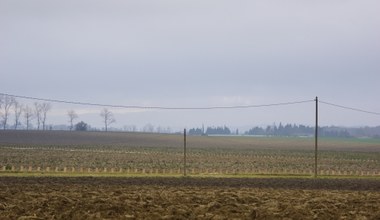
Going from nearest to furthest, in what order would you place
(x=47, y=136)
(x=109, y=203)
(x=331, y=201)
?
(x=109, y=203) → (x=331, y=201) → (x=47, y=136)

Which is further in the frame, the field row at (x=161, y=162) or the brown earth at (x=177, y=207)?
the field row at (x=161, y=162)

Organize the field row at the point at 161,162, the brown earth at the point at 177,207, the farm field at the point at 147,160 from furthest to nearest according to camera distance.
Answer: the field row at the point at 161,162, the farm field at the point at 147,160, the brown earth at the point at 177,207

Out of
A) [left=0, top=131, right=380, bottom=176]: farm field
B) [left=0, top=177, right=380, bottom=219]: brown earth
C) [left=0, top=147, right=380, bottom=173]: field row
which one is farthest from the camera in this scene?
[left=0, top=147, right=380, bottom=173]: field row

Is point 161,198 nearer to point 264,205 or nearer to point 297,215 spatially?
point 264,205

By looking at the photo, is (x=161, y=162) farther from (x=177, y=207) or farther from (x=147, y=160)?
(x=177, y=207)

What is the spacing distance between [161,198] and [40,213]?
6.12m

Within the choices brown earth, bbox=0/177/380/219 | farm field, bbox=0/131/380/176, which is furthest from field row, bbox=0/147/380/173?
brown earth, bbox=0/177/380/219

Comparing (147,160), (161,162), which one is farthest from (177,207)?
(147,160)

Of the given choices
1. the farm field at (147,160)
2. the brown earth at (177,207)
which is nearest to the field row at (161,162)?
the farm field at (147,160)

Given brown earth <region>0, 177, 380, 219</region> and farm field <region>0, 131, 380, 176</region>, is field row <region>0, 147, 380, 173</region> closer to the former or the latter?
farm field <region>0, 131, 380, 176</region>

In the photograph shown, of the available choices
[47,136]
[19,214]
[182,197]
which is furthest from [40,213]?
[47,136]

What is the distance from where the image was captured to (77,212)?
21188 millimetres

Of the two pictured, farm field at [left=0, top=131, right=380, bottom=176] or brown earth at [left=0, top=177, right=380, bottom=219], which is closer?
brown earth at [left=0, top=177, right=380, bottom=219]

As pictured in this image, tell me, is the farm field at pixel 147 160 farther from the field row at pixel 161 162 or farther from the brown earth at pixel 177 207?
the brown earth at pixel 177 207
